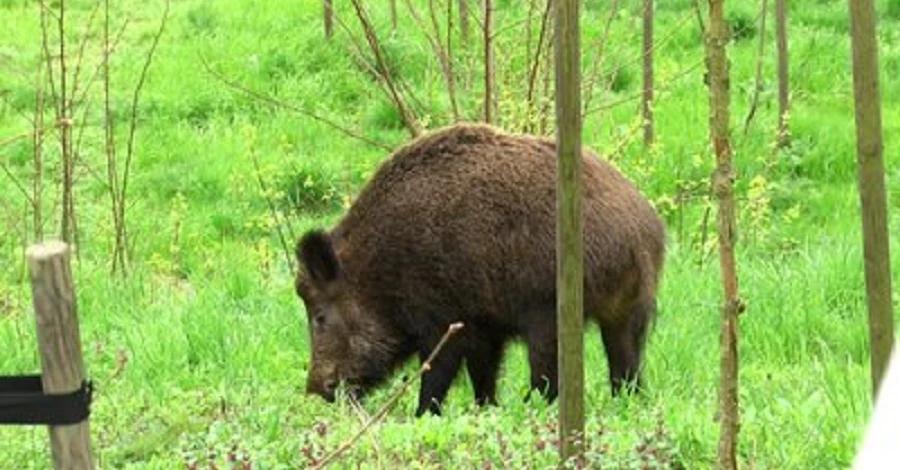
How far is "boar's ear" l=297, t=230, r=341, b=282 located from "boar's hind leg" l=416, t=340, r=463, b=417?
55 cm

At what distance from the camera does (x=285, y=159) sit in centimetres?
1148

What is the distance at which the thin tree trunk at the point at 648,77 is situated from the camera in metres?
9.67

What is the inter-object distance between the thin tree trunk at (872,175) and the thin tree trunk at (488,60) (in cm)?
414

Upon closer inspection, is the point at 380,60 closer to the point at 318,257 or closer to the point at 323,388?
the point at 318,257

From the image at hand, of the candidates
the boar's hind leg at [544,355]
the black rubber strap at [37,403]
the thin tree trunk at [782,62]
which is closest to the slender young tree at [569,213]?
the black rubber strap at [37,403]

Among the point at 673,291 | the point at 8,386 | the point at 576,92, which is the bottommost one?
the point at 673,291

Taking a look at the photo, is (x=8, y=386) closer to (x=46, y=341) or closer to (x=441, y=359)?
(x=46, y=341)

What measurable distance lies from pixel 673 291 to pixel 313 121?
205 inches

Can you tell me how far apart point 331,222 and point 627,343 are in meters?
5.01

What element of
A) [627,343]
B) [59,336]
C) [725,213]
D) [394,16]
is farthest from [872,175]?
[394,16]

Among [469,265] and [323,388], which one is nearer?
[469,265]

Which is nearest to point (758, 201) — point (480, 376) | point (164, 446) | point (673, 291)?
point (673, 291)

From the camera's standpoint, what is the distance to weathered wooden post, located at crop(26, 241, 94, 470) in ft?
10.3

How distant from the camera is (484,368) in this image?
6.31m
